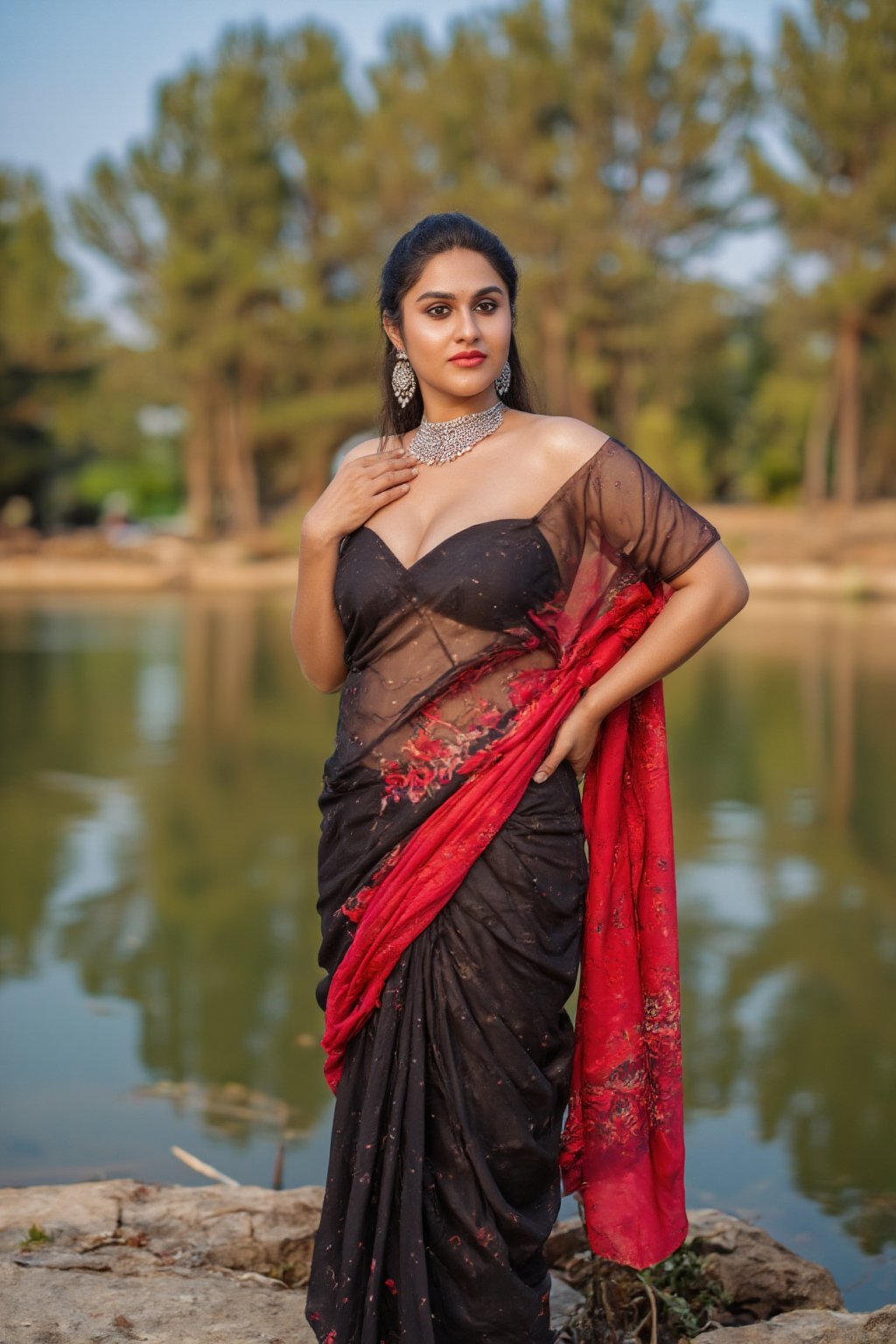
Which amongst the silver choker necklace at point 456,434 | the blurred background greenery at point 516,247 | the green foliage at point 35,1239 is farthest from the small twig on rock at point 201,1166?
the blurred background greenery at point 516,247

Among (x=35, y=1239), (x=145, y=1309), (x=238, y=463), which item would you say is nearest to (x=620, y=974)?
(x=145, y=1309)

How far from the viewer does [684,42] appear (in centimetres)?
2817

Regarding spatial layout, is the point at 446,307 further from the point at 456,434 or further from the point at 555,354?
the point at 555,354

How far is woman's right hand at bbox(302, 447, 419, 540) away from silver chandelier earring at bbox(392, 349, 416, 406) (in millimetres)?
135

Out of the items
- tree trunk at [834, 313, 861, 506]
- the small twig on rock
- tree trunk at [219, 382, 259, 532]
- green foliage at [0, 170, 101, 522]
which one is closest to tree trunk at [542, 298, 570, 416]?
tree trunk at [834, 313, 861, 506]

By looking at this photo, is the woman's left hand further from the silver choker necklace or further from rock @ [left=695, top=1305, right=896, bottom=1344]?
rock @ [left=695, top=1305, right=896, bottom=1344]

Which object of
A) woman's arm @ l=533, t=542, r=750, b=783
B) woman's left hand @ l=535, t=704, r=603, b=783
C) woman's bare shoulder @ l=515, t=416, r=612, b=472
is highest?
woman's bare shoulder @ l=515, t=416, r=612, b=472

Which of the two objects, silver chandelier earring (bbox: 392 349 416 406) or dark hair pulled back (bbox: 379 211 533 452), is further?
silver chandelier earring (bbox: 392 349 416 406)

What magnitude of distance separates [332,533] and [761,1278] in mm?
1483

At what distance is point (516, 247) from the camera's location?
27.5 m

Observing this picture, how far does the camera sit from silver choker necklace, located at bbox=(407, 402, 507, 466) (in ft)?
6.75

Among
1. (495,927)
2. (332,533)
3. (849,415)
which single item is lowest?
(495,927)

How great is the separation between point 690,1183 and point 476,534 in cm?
187

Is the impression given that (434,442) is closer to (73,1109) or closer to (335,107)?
(73,1109)
